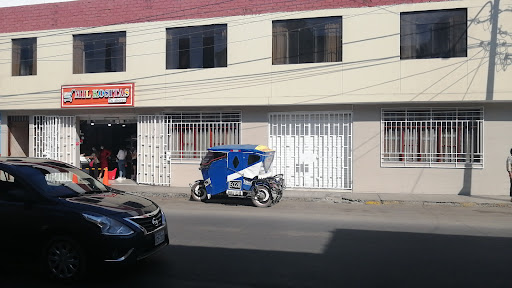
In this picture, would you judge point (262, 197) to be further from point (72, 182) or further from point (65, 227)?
point (65, 227)

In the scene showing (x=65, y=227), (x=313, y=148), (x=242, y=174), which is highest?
(x=313, y=148)

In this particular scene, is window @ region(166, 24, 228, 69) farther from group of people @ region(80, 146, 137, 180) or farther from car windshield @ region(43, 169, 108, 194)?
car windshield @ region(43, 169, 108, 194)

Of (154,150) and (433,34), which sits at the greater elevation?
(433,34)

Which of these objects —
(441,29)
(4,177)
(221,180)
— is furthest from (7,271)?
(441,29)

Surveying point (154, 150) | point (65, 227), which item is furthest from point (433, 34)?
point (65, 227)

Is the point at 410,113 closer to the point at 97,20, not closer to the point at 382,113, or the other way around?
the point at 382,113

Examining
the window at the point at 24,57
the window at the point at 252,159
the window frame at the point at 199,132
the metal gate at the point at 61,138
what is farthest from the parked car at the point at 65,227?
the window at the point at 24,57

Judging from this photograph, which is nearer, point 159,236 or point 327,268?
point 159,236

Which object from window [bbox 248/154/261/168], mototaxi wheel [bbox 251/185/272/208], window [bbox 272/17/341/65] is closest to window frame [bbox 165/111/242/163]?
window [bbox 272/17/341/65]

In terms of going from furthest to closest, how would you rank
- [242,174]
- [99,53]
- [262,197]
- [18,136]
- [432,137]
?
[18,136] → [99,53] → [432,137] → [242,174] → [262,197]

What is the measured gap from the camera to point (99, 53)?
16062 millimetres

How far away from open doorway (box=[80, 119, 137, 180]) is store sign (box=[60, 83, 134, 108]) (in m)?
1.68

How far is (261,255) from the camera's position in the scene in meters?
6.16

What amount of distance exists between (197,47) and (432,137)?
8.79 m
